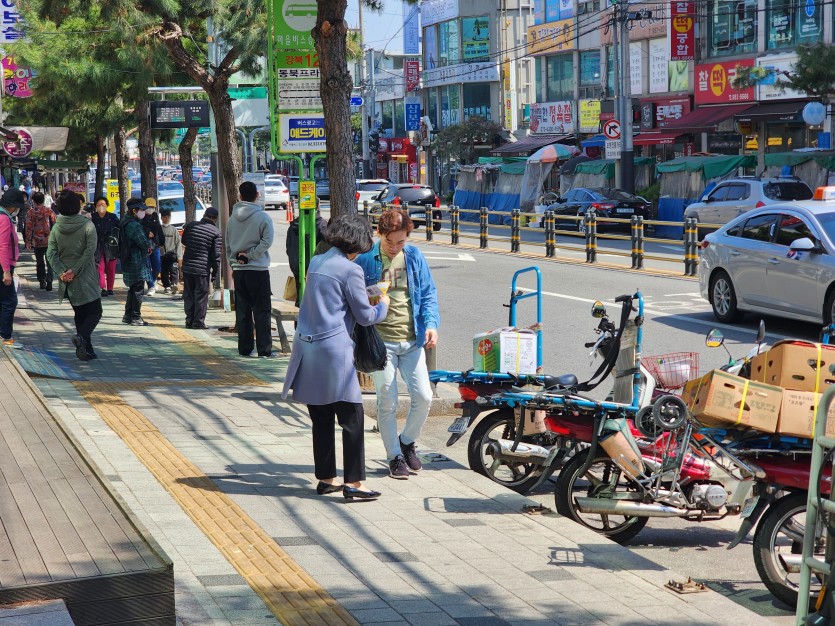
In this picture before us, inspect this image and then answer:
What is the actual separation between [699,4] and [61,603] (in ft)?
135

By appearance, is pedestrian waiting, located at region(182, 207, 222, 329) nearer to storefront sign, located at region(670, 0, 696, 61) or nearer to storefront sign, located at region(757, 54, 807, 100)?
storefront sign, located at region(757, 54, 807, 100)

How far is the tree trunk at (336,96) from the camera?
10383 mm

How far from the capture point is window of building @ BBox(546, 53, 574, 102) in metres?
53.2

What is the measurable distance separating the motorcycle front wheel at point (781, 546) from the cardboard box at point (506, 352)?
103 inches

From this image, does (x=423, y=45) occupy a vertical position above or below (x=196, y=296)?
above

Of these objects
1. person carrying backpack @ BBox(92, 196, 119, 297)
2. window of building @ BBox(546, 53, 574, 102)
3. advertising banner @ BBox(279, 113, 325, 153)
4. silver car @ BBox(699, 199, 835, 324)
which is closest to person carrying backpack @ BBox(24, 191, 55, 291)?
person carrying backpack @ BBox(92, 196, 119, 297)

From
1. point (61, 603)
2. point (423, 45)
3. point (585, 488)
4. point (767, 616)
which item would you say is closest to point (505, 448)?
point (585, 488)

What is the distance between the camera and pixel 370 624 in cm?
473

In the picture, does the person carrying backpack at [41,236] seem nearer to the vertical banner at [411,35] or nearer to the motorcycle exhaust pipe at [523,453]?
the motorcycle exhaust pipe at [523,453]

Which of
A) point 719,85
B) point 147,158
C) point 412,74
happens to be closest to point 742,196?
point 719,85

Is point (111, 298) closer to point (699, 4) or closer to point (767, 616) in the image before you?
point (767, 616)

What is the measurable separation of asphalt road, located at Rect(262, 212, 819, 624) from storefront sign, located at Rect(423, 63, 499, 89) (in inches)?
1437

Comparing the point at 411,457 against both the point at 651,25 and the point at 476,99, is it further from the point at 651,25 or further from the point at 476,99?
the point at 476,99

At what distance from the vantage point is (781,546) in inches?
225
